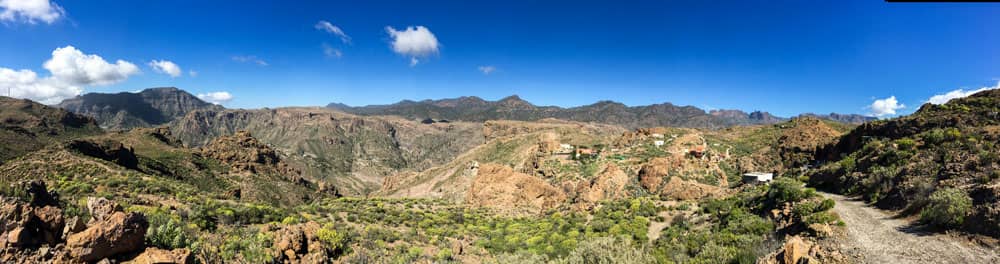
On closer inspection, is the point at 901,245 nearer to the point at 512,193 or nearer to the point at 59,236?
the point at 59,236

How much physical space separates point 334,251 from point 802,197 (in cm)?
1860

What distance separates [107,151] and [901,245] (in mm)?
63011

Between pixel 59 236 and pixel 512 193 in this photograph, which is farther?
pixel 512 193

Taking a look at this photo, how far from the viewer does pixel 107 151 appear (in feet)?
137

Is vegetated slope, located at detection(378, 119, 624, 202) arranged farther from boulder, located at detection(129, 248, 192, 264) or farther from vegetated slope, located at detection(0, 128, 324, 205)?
boulder, located at detection(129, 248, 192, 264)

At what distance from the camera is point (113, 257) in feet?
21.1

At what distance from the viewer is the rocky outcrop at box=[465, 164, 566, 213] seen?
3222cm

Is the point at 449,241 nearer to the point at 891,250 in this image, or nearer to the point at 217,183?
the point at 891,250

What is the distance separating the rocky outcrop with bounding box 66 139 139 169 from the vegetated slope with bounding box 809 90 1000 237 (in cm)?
6083

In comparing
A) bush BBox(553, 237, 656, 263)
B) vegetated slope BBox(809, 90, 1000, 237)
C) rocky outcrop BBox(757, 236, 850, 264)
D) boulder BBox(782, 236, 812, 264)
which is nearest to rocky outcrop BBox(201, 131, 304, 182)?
bush BBox(553, 237, 656, 263)

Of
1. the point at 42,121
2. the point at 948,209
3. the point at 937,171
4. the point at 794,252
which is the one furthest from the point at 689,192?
the point at 42,121

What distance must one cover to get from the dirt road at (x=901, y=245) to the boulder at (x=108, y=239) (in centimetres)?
1558

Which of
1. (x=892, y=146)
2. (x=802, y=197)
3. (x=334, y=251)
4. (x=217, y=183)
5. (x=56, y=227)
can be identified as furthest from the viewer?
(x=217, y=183)

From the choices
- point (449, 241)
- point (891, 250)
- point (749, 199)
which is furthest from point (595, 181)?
point (891, 250)
